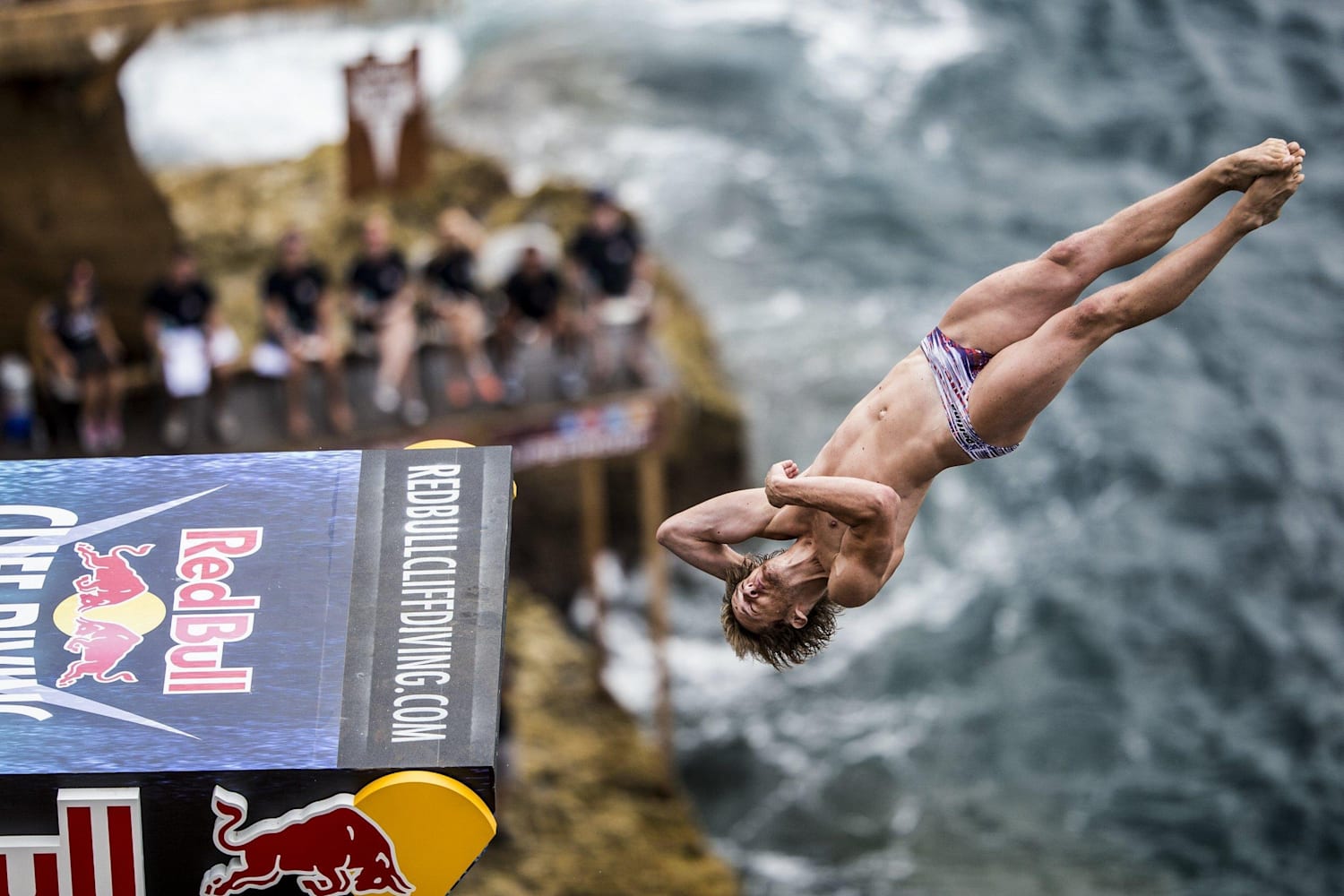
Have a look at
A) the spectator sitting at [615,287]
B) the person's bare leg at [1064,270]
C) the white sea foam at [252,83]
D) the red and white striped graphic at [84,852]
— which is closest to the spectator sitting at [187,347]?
the spectator sitting at [615,287]

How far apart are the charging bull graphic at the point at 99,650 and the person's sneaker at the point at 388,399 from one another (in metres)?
8.57

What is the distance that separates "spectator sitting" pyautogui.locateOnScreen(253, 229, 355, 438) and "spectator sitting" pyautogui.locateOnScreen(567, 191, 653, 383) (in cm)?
246

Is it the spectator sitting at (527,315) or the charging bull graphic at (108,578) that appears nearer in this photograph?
the charging bull graphic at (108,578)

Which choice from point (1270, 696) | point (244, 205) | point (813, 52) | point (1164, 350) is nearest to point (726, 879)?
point (1270, 696)

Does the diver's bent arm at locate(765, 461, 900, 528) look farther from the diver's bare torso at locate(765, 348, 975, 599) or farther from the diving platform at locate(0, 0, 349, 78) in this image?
the diving platform at locate(0, 0, 349, 78)

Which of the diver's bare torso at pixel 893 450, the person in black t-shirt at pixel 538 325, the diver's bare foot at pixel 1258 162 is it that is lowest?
the person in black t-shirt at pixel 538 325

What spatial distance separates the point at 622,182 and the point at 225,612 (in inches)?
811

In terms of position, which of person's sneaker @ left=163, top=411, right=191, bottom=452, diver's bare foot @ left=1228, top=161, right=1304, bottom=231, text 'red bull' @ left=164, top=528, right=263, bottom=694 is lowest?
person's sneaker @ left=163, top=411, right=191, bottom=452

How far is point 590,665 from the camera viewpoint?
68.3 ft

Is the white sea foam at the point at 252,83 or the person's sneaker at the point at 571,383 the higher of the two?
the person's sneaker at the point at 571,383

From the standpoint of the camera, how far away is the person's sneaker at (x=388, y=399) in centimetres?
1673

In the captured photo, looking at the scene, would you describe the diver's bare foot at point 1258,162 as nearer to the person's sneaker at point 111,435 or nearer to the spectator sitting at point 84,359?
the spectator sitting at point 84,359

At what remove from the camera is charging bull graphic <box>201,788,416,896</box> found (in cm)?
765

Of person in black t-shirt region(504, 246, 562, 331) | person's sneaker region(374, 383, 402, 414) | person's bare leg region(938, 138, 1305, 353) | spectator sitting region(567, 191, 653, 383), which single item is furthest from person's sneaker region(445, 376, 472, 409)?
person's bare leg region(938, 138, 1305, 353)
